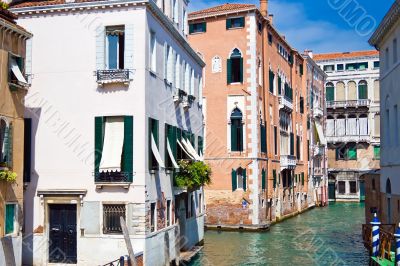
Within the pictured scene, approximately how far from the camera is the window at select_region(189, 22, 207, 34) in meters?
29.2

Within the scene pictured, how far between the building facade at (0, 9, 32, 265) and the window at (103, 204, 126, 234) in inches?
87.3

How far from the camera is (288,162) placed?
34219 millimetres

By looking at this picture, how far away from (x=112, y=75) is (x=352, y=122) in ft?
132

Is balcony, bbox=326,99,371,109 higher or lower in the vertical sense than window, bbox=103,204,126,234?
higher

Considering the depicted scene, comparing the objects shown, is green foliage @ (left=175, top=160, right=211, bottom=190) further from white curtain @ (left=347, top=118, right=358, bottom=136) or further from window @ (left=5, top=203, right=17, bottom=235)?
white curtain @ (left=347, top=118, right=358, bottom=136)

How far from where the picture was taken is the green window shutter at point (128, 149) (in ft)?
46.2

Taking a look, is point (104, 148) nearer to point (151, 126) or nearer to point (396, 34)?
point (151, 126)

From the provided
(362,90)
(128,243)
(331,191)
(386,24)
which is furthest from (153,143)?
(362,90)

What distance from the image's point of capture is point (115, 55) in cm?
1448

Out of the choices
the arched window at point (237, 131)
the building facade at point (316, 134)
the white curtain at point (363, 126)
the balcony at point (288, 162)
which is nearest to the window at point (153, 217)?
the arched window at point (237, 131)

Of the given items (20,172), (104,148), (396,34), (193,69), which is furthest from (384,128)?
(20,172)

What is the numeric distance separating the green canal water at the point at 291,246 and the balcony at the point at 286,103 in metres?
7.01

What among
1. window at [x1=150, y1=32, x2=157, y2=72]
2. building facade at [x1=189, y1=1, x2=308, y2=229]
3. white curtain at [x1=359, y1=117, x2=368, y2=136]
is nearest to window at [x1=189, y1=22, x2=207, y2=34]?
building facade at [x1=189, y1=1, x2=308, y2=229]

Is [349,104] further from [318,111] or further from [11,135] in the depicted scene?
[11,135]
